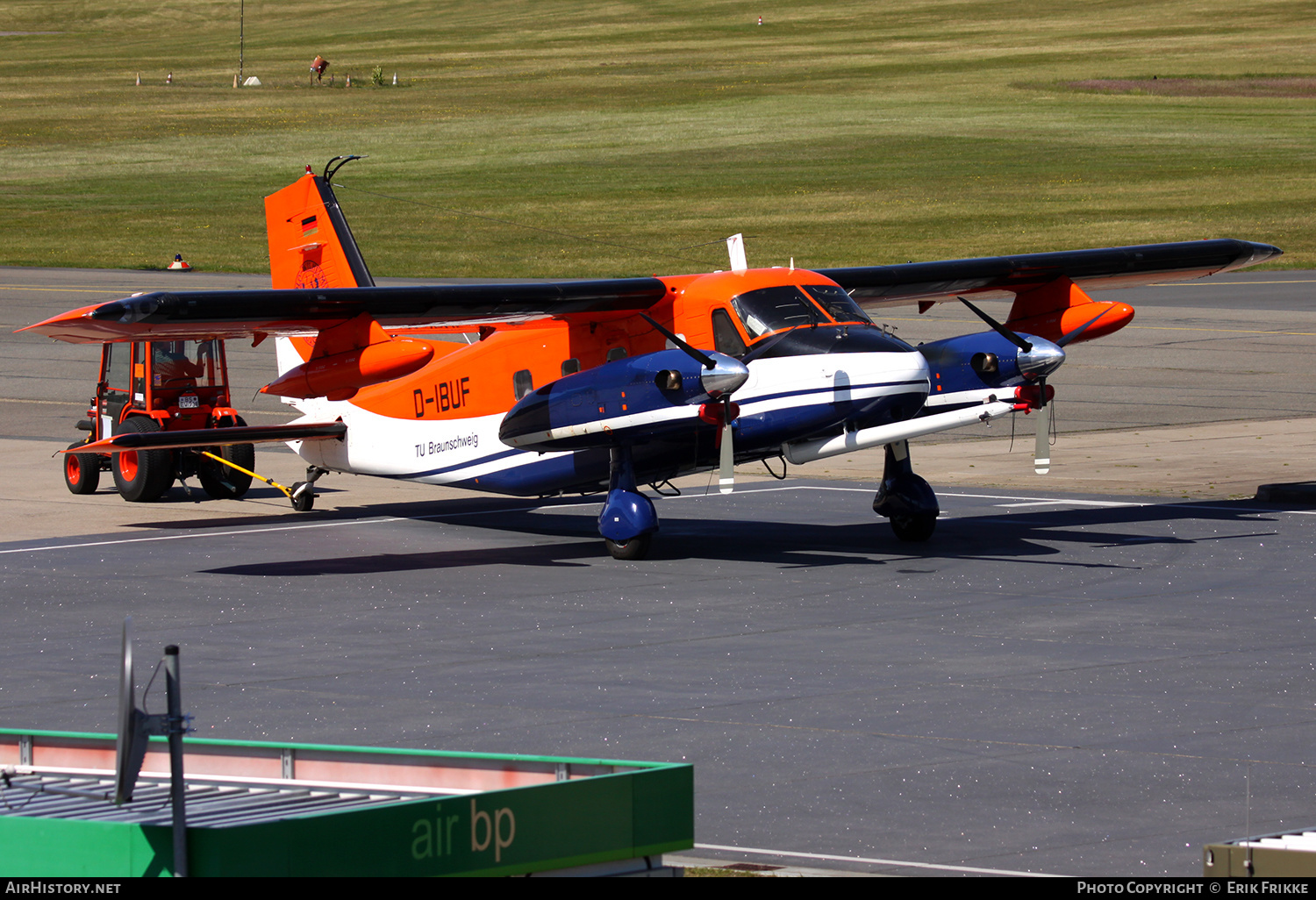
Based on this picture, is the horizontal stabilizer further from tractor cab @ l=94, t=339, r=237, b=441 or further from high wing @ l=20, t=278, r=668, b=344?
tractor cab @ l=94, t=339, r=237, b=441

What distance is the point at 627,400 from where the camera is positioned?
21359mm

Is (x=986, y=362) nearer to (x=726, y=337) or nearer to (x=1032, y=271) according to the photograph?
(x=726, y=337)

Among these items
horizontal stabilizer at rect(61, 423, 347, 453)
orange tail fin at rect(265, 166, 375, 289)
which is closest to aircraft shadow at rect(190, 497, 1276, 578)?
horizontal stabilizer at rect(61, 423, 347, 453)

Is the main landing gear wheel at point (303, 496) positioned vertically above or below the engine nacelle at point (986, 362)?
below

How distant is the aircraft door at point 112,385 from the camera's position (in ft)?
93.3

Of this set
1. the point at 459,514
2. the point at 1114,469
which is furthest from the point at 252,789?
the point at 1114,469

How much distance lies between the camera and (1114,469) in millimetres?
29828

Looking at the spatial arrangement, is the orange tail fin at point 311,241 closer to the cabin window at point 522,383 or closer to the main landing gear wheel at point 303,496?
the main landing gear wheel at point 303,496

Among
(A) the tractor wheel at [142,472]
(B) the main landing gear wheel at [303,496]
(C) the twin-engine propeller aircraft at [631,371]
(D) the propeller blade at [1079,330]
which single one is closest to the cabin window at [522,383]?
(C) the twin-engine propeller aircraft at [631,371]

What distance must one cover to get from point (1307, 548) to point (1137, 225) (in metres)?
50.6

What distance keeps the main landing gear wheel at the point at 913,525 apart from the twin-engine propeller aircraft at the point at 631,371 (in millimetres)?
24

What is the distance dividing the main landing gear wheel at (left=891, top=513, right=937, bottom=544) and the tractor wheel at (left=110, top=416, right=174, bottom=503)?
1157 centimetres

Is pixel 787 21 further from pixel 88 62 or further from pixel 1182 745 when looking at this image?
pixel 1182 745

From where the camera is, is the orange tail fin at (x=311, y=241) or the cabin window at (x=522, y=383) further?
the orange tail fin at (x=311, y=241)
